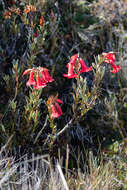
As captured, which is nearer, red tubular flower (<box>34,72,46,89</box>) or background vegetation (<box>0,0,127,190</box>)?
red tubular flower (<box>34,72,46,89</box>)

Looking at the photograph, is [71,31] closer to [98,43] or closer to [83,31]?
[83,31]

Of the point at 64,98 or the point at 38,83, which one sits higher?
the point at 38,83

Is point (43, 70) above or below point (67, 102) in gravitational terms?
above

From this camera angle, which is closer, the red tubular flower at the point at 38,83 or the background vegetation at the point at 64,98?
the red tubular flower at the point at 38,83

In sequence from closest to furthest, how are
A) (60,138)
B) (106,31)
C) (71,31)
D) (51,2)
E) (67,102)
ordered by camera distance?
(60,138), (67,102), (51,2), (71,31), (106,31)

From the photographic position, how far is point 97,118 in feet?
9.23

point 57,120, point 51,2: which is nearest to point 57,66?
point 57,120

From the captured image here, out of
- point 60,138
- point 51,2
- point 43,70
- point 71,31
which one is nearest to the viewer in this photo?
point 43,70

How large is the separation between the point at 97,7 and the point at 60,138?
76.8 inches

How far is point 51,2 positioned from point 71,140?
1564mm

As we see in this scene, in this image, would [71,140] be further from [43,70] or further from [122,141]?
[43,70]

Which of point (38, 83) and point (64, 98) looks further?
point (64, 98)

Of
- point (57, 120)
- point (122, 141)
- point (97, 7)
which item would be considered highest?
point (97, 7)

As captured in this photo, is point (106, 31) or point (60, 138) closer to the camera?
point (60, 138)
